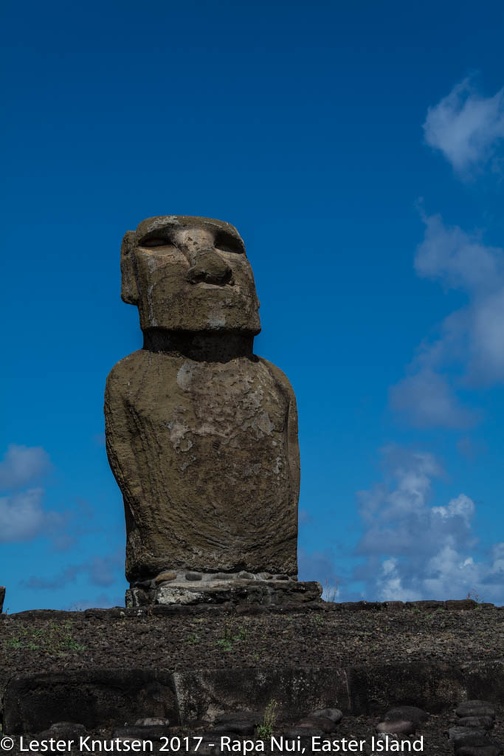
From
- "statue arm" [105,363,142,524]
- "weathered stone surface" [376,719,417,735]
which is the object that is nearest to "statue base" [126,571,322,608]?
"statue arm" [105,363,142,524]

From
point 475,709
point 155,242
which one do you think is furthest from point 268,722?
point 155,242

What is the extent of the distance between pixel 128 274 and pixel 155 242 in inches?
18.0

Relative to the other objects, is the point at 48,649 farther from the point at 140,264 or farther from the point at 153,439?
the point at 140,264

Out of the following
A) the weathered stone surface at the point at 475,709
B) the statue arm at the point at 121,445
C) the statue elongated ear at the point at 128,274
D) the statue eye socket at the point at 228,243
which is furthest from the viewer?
the statue eye socket at the point at 228,243

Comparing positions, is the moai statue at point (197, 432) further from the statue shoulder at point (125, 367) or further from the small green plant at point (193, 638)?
the small green plant at point (193, 638)

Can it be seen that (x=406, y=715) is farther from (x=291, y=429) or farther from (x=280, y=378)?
(x=280, y=378)

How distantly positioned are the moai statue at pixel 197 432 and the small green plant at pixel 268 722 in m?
3.20

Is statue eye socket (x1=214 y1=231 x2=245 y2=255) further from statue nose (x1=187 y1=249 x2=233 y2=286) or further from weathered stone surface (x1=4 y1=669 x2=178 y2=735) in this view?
weathered stone surface (x1=4 y1=669 x2=178 y2=735)

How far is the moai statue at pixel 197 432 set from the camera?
11.6m

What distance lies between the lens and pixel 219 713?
815 cm

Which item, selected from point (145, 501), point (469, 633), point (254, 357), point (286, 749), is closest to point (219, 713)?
point (286, 749)

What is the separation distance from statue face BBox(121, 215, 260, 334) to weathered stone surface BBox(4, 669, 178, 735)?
182 inches

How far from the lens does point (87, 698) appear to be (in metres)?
8.13

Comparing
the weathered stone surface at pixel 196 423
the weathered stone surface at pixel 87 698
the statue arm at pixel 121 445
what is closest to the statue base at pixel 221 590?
the weathered stone surface at pixel 196 423
